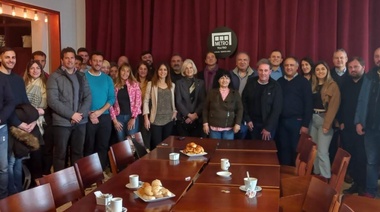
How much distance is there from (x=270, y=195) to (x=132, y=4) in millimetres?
4455

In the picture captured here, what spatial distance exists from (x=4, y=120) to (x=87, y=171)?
1153 millimetres

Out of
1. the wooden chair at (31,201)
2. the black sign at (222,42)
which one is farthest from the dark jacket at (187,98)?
the wooden chair at (31,201)

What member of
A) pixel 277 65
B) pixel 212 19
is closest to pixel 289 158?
pixel 277 65

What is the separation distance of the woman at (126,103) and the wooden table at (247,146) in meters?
1.48

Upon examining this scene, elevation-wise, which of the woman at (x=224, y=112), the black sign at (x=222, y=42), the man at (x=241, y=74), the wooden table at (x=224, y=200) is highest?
the black sign at (x=222, y=42)

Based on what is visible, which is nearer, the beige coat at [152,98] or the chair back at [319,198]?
the chair back at [319,198]

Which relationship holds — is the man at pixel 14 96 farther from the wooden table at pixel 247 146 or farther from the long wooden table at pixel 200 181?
the wooden table at pixel 247 146

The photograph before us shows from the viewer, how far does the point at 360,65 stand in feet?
12.7

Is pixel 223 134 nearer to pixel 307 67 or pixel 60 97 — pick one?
pixel 307 67

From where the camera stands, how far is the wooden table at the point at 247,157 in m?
2.79

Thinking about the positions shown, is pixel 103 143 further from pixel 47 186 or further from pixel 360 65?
pixel 360 65

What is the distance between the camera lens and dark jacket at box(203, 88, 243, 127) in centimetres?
417

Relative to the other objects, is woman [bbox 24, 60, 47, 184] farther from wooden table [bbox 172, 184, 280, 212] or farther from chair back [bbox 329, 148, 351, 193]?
chair back [bbox 329, 148, 351, 193]

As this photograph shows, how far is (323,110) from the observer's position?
4.29 m
